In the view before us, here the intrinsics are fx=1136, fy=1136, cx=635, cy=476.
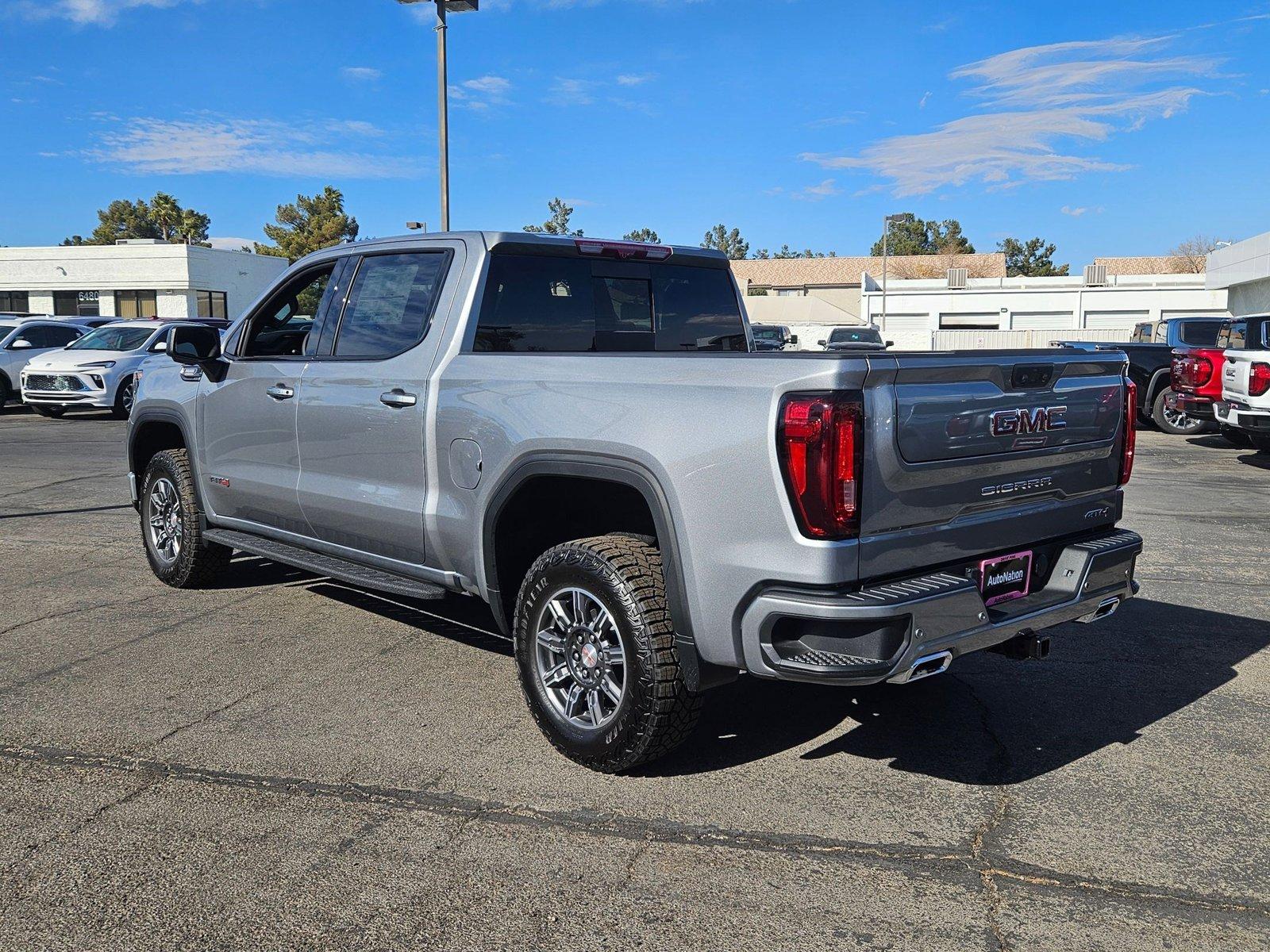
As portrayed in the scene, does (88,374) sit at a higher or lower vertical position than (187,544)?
higher

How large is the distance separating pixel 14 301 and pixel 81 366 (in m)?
36.0

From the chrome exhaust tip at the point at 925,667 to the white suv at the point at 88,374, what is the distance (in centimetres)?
1752

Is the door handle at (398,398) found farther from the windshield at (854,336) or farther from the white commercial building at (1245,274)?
the white commercial building at (1245,274)

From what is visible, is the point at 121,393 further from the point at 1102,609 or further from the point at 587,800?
the point at 1102,609

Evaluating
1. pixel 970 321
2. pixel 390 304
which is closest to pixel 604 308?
pixel 390 304

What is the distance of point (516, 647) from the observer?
14.8 feet

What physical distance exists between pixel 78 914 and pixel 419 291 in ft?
9.49

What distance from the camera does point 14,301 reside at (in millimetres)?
49688

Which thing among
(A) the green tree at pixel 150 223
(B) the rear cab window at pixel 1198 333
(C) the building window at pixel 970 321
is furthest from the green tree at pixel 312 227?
(B) the rear cab window at pixel 1198 333

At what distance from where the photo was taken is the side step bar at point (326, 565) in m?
4.97

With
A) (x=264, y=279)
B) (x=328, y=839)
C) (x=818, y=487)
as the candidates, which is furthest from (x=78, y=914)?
(x=264, y=279)

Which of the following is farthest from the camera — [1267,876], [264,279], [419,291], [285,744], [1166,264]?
[1166,264]

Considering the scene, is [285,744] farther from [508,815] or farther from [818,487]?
[818,487]

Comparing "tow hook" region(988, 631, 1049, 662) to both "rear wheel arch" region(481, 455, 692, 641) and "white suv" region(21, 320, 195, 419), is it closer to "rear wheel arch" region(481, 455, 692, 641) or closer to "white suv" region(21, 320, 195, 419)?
"rear wheel arch" region(481, 455, 692, 641)
